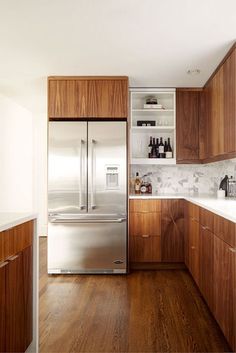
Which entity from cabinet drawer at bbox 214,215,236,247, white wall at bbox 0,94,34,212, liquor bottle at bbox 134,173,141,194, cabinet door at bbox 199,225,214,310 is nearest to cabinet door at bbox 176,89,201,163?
liquor bottle at bbox 134,173,141,194

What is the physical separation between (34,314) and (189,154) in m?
2.83

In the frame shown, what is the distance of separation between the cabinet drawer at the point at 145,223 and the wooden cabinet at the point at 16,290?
195 centimetres

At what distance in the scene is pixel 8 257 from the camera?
4.79ft

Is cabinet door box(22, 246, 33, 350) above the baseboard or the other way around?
above

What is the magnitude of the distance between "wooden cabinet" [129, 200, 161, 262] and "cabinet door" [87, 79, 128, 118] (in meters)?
1.09

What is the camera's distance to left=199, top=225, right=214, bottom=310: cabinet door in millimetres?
2338

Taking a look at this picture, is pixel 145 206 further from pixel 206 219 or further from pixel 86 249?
pixel 206 219

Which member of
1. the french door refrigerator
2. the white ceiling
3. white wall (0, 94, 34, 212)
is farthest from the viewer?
white wall (0, 94, 34, 212)

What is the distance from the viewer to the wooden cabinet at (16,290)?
55.6 inches

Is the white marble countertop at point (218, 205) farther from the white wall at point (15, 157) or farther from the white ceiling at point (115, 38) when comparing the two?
the white wall at point (15, 157)

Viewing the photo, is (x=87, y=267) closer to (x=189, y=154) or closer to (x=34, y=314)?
(x=34, y=314)

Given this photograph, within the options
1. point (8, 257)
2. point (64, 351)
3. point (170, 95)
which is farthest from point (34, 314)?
point (170, 95)

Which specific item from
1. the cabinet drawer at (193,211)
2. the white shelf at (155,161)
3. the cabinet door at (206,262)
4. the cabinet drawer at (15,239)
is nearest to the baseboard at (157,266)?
the cabinet drawer at (193,211)

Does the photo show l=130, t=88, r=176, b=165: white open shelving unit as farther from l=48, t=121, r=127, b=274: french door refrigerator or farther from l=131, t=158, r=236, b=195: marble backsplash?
l=48, t=121, r=127, b=274: french door refrigerator
